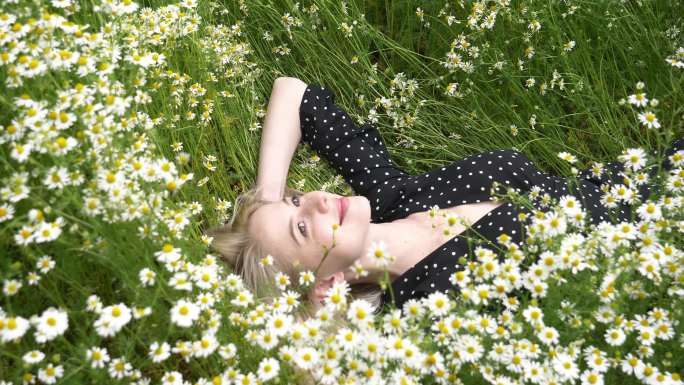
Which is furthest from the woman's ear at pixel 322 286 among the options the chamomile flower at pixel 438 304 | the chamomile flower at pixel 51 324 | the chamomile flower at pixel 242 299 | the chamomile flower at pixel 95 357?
the chamomile flower at pixel 51 324

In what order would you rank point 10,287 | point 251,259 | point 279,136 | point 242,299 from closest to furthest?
point 10,287 → point 242,299 → point 251,259 → point 279,136

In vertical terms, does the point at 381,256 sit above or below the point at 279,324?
above

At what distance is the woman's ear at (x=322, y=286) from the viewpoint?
123 inches

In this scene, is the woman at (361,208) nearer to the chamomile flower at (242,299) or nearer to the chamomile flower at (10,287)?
the chamomile flower at (242,299)

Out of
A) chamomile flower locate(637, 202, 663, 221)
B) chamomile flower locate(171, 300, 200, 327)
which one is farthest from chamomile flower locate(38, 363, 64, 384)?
chamomile flower locate(637, 202, 663, 221)

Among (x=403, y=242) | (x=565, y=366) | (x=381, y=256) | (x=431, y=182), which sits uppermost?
(x=381, y=256)

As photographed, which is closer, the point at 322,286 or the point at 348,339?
the point at 348,339

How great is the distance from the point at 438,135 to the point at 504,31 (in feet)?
2.22

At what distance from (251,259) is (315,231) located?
1.10ft

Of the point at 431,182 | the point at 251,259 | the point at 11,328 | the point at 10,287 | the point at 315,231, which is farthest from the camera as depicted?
the point at 431,182

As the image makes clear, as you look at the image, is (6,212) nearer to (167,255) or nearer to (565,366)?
(167,255)

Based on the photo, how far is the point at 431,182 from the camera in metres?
3.55

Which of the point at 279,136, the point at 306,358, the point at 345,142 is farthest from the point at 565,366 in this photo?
the point at 279,136

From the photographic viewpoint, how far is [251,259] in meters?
3.19
